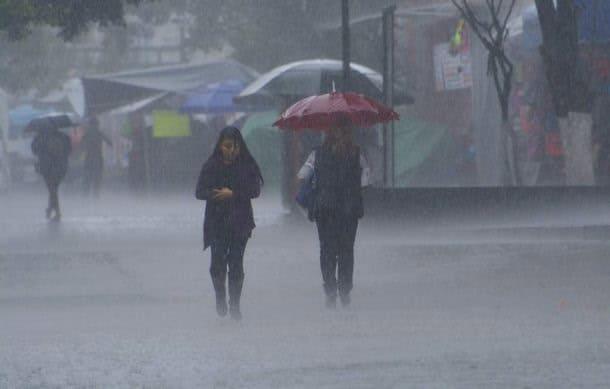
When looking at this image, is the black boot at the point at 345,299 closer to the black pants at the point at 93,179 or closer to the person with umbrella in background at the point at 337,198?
the person with umbrella in background at the point at 337,198

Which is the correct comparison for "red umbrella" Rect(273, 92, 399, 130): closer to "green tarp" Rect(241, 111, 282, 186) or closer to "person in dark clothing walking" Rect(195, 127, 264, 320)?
"person in dark clothing walking" Rect(195, 127, 264, 320)

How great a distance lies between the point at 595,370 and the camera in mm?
9977

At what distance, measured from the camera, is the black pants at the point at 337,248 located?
1420 centimetres

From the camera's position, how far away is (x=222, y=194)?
13.4 m

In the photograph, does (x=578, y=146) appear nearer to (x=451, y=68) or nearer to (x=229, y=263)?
(x=451, y=68)

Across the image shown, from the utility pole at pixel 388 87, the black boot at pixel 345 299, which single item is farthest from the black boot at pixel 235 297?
the utility pole at pixel 388 87

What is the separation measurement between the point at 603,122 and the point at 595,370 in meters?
18.9

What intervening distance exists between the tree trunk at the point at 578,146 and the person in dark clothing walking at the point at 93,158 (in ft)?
53.9

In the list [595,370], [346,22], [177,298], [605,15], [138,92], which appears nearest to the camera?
[595,370]

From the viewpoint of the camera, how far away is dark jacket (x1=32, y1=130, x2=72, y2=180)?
29.6 m

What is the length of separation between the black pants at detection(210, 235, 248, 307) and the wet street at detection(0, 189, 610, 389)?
31 cm

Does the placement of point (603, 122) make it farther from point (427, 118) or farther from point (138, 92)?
point (138, 92)

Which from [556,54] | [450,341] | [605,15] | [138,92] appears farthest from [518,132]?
[450,341]

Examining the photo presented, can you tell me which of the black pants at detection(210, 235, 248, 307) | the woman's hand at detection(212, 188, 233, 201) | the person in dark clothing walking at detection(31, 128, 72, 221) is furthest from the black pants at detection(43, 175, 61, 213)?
the woman's hand at detection(212, 188, 233, 201)
